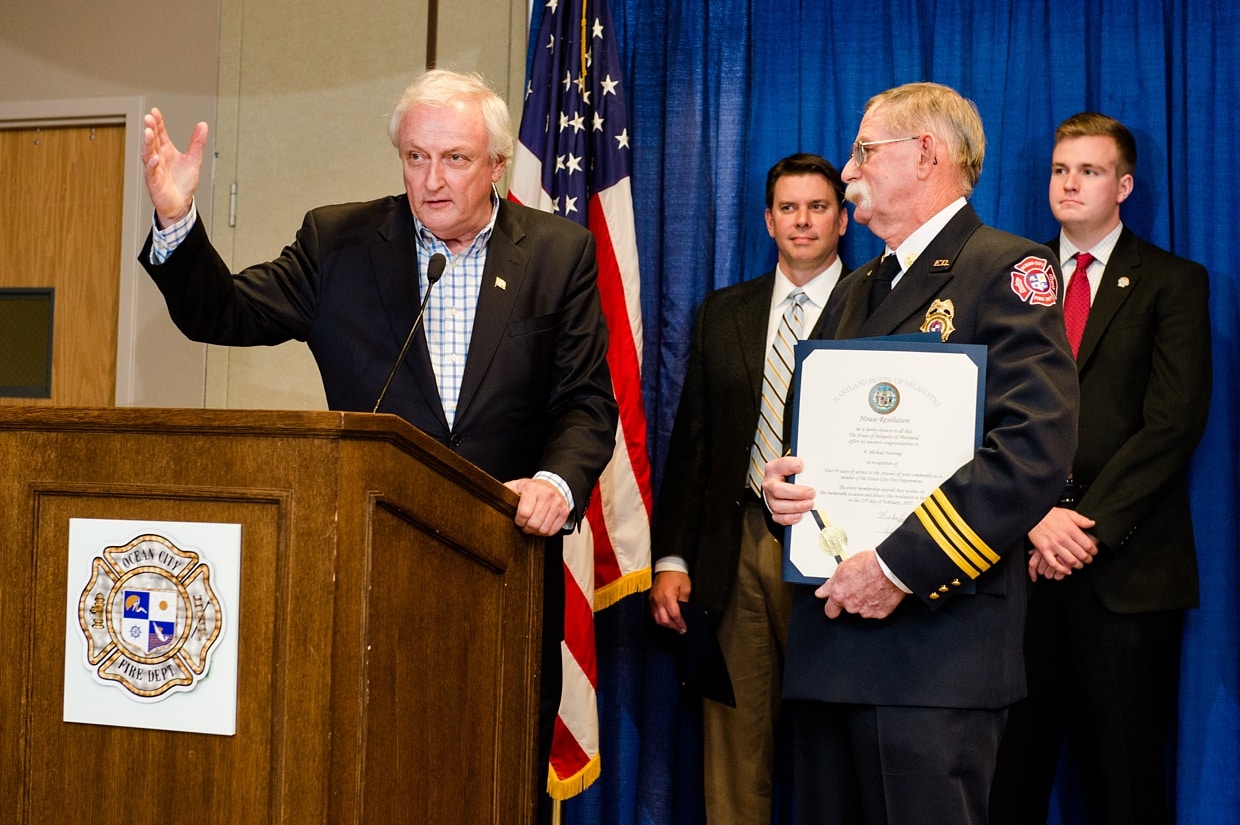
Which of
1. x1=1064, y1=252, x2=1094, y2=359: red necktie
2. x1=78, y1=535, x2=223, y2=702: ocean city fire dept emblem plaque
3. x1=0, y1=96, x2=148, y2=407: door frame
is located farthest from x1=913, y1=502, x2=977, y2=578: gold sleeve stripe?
x1=0, y1=96, x2=148, y2=407: door frame

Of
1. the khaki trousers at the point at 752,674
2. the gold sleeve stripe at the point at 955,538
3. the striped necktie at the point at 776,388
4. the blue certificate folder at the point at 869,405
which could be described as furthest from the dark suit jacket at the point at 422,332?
the khaki trousers at the point at 752,674

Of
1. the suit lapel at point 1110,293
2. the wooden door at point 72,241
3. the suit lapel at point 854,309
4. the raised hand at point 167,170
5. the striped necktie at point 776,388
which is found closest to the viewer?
the raised hand at point 167,170

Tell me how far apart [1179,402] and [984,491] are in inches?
58.3

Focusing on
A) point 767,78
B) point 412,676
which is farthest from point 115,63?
point 412,676

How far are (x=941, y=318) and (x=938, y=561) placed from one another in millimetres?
428

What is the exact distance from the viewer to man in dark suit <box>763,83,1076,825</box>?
6.77 feet

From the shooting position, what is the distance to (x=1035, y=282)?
2.15 meters

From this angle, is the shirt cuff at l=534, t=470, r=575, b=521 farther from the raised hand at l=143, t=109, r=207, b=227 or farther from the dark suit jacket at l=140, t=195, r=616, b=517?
the raised hand at l=143, t=109, r=207, b=227

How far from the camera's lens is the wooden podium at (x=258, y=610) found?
1.55 metres

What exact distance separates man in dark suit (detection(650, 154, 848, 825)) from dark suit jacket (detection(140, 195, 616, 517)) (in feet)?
3.20

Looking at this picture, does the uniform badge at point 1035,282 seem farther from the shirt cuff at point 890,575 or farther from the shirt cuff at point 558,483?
the shirt cuff at point 558,483

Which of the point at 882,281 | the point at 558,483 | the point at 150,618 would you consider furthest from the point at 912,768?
the point at 150,618

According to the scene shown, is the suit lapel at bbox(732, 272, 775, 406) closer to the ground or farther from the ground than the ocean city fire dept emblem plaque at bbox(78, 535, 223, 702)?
farther from the ground

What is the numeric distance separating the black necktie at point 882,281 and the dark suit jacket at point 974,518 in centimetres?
7
